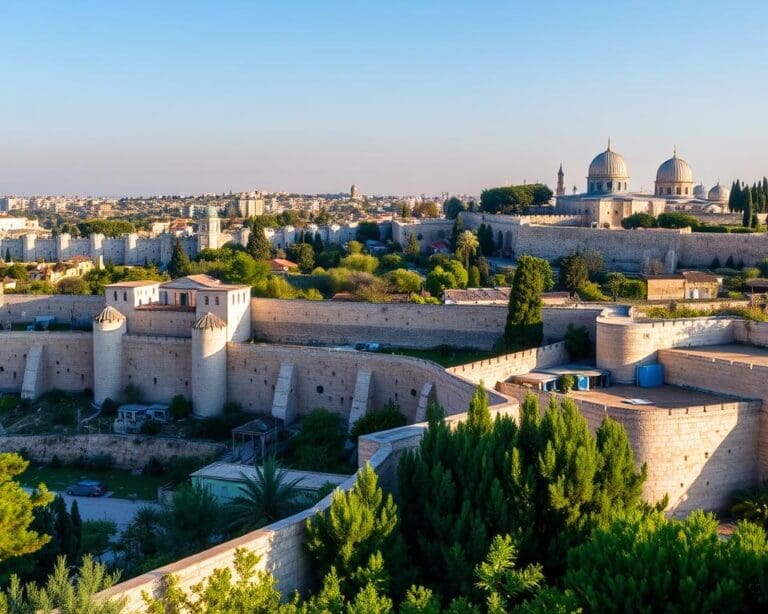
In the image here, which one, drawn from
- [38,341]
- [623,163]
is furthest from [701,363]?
[623,163]

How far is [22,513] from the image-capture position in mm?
10258

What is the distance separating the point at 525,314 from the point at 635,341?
3.89 meters

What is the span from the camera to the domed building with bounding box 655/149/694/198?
55500mm

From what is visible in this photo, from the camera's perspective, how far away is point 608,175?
53219 millimetres

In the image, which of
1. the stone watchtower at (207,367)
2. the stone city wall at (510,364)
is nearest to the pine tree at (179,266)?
the stone watchtower at (207,367)

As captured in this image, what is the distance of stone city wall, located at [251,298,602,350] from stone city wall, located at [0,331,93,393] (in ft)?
17.0

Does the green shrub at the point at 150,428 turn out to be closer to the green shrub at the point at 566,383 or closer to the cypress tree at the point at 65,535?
the cypress tree at the point at 65,535

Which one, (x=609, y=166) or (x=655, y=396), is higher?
(x=609, y=166)

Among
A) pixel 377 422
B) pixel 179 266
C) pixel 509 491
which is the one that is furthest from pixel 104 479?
pixel 179 266

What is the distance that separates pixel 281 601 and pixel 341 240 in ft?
165

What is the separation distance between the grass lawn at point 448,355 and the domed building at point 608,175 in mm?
32816

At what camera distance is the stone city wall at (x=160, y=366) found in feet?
76.8

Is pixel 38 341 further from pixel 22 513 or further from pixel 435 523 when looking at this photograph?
pixel 435 523

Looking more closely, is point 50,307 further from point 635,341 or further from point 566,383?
point 635,341
